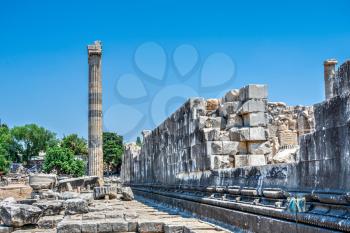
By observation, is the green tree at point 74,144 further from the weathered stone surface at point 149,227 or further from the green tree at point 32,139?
Result: the weathered stone surface at point 149,227

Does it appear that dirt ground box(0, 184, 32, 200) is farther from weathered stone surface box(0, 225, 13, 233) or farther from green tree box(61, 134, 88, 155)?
green tree box(61, 134, 88, 155)

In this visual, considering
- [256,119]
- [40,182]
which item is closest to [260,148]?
[256,119]

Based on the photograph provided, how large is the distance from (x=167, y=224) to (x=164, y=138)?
27.9ft

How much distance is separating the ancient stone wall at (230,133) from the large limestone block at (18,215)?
3.58m

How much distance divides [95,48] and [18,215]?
86.9 feet

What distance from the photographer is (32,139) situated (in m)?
83.4

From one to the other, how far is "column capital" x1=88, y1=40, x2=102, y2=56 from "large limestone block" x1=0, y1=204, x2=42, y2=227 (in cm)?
2586

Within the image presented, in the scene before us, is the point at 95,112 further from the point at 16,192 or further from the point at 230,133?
the point at 230,133

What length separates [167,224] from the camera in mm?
8188

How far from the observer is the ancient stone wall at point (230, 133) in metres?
9.83

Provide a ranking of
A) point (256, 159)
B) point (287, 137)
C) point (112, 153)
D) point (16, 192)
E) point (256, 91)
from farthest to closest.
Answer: point (112, 153) < point (16, 192) < point (287, 137) < point (256, 159) < point (256, 91)

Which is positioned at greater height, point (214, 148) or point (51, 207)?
point (214, 148)

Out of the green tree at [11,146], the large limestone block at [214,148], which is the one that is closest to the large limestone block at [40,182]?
the large limestone block at [214,148]

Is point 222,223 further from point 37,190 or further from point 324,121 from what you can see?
point 37,190
